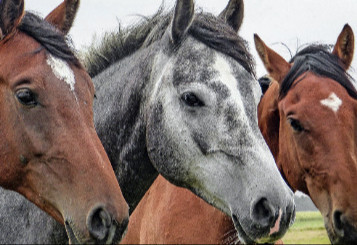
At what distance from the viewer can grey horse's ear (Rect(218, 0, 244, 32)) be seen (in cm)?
572

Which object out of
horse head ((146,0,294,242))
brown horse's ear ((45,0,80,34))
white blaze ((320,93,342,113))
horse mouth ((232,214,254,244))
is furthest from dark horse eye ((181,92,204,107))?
white blaze ((320,93,342,113))

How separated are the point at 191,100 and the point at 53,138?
1.32m

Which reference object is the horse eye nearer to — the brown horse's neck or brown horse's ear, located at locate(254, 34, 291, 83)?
brown horse's ear, located at locate(254, 34, 291, 83)

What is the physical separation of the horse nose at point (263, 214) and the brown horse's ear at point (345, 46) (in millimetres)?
3198

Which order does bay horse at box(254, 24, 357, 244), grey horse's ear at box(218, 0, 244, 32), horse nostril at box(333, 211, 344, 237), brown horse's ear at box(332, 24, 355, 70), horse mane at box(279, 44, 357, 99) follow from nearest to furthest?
1. horse nostril at box(333, 211, 344, 237)
2. bay horse at box(254, 24, 357, 244)
3. grey horse's ear at box(218, 0, 244, 32)
4. horse mane at box(279, 44, 357, 99)
5. brown horse's ear at box(332, 24, 355, 70)

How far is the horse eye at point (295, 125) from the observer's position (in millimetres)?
5929

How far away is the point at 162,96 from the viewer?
4.77 m

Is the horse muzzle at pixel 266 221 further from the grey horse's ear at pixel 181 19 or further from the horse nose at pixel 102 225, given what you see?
the grey horse's ear at pixel 181 19

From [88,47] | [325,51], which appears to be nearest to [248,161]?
[88,47]

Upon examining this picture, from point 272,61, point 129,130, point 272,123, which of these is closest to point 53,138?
point 129,130

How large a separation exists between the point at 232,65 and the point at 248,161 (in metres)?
0.93

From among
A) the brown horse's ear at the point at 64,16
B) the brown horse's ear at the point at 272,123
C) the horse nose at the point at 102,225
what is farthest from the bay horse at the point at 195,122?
the brown horse's ear at the point at 272,123

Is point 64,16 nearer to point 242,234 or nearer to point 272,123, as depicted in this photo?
point 242,234

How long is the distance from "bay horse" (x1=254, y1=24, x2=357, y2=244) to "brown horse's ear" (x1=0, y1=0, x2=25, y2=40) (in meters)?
3.06
